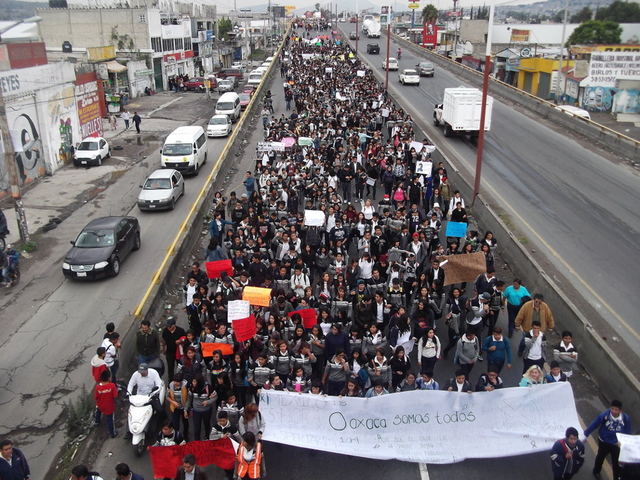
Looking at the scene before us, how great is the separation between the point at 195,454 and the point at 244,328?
2606 millimetres

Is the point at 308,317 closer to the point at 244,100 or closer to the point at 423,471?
the point at 423,471

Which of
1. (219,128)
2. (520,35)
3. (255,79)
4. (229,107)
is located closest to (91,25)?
(255,79)

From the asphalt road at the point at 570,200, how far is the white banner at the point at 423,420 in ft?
12.5

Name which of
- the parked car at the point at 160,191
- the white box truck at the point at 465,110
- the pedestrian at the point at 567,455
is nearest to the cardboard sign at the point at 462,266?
the pedestrian at the point at 567,455

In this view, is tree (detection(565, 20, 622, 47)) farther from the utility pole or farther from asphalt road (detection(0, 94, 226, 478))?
the utility pole

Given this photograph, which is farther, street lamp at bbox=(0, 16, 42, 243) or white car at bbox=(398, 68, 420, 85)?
white car at bbox=(398, 68, 420, 85)

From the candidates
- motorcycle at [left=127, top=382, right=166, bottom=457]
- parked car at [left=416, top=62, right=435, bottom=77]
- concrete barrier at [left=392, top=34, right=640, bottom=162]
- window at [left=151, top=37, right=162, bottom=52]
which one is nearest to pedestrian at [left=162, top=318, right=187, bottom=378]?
motorcycle at [left=127, top=382, right=166, bottom=457]

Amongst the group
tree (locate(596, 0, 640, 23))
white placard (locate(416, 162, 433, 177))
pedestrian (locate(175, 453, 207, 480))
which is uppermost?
tree (locate(596, 0, 640, 23))

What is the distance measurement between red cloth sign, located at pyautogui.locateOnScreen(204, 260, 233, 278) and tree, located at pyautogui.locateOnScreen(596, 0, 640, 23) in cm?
12886

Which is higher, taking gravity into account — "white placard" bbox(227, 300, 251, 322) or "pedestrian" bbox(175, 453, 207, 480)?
"white placard" bbox(227, 300, 251, 322)

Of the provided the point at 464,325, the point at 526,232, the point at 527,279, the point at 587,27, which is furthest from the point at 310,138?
the point at 587,27

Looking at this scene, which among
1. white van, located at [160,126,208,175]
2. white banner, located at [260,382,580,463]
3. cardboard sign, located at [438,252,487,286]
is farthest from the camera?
white van, located at [160,126,208,175]

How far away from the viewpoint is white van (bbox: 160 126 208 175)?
26516 millimetres

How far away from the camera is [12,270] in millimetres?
16297
